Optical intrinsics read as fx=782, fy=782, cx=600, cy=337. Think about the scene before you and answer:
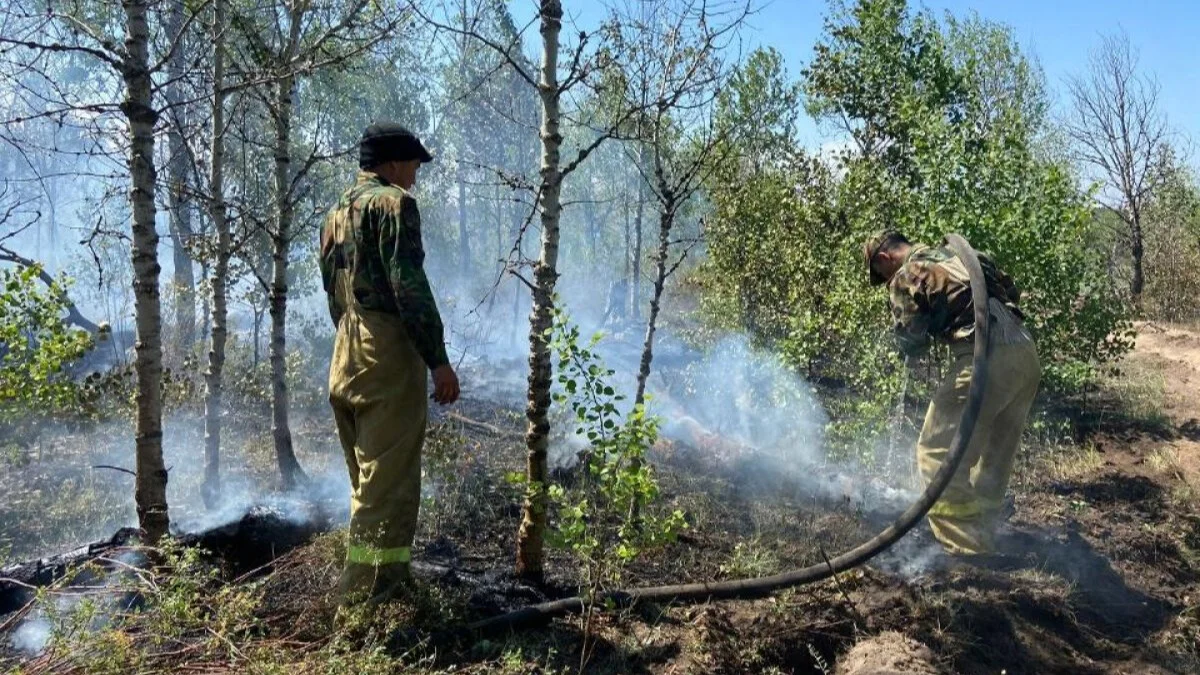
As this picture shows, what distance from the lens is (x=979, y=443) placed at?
4.86 meters

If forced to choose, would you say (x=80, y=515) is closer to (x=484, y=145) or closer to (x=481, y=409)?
(x=481, y=409)

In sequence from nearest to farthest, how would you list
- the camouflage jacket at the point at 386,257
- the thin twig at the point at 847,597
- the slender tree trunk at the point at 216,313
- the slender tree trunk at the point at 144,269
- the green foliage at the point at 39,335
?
the camouflage jacket at the point at 386,257, the slender tree trunk at the point at 144,269, the thin twig at the point at 847,597, the green foliage at the point at 39,335, the slender tree trunk at the point at 216,313

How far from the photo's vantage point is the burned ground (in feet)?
11.1

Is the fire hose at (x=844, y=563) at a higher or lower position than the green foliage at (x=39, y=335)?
lower

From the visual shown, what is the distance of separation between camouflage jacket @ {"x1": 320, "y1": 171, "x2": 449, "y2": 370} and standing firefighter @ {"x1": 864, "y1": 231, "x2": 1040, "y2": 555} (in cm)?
309

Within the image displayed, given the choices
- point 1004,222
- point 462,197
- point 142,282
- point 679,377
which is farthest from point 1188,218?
point 462,197

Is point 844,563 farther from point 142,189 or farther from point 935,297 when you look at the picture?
point 142,189

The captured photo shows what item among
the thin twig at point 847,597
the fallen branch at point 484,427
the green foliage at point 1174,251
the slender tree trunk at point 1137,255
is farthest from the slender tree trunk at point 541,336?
the slender tree trunk at point 1137,255

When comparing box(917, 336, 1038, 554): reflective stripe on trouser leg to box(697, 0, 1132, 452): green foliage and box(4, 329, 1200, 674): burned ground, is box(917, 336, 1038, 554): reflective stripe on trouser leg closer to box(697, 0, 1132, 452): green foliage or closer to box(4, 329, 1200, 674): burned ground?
box(4, 329, 1200, 674): burned ground

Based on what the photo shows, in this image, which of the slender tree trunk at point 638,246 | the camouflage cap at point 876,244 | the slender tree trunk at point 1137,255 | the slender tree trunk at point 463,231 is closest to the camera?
the camouflage cap at point 876,244

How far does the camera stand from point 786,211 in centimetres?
940

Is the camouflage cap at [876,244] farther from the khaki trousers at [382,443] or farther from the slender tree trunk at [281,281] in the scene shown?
the slender tree trunk at [281,281]

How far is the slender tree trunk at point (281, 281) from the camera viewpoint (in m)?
6.28

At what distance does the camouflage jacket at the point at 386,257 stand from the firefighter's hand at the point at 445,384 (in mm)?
34
